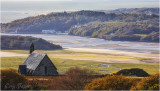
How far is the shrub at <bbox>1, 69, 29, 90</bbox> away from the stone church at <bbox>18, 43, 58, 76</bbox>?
1639 cm

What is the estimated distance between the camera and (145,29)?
18575 cm

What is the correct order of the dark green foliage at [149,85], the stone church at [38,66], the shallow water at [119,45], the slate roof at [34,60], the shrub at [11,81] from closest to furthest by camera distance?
the dark green foliage at [149,85] → the shrub at [11,81] → the stone church at [38,66] → the slate roof at [34,60] → the shallow water at [119,45]

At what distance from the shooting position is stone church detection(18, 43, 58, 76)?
145 ft

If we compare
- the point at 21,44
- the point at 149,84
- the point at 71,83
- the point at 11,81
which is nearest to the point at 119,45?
the point at 21,44

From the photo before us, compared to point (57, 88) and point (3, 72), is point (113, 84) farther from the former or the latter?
point (3, 72)

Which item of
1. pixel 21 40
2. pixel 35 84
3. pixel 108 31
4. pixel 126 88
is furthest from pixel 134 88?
pixel 108 31

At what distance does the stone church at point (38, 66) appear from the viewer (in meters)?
44.3

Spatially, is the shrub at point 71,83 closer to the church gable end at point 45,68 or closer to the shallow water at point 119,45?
the church gable end at point 45,68

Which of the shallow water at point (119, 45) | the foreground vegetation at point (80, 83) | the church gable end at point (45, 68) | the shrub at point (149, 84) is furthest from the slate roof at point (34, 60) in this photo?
the shallow water at point (119, 45)

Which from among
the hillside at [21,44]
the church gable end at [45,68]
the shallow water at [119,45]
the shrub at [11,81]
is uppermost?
the shrub at [11,81]

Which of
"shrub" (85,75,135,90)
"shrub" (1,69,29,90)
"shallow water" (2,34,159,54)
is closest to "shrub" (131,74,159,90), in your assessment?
"shrub" (85,75,135,90)

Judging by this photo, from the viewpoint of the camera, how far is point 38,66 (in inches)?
1741

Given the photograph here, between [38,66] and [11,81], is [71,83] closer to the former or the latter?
[11,81]

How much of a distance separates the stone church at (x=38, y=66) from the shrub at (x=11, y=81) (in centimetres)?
1639
